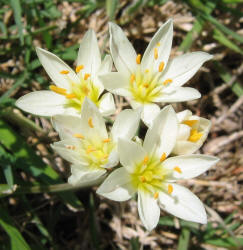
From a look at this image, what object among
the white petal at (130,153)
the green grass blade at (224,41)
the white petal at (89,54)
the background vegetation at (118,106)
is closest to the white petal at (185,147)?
the white petal at (130,153)

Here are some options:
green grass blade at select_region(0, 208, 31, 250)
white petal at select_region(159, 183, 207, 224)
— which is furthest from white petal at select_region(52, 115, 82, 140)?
green grass blade at select_region(0, 208, 31, 250)

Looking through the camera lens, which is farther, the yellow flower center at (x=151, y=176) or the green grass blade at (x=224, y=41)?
the green grass blade at (x=224, y=41)

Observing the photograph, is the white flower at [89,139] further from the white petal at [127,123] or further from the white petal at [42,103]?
the white petal at [42,103]

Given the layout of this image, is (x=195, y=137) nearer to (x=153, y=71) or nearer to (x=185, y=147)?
(x=185, y=147)

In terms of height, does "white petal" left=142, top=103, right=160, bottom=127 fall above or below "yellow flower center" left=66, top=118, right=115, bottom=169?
above

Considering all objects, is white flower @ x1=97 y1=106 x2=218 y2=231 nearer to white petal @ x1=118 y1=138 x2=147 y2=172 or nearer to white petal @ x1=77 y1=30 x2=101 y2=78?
white petal @ x1=118 y1=138 x2=147 y2=172

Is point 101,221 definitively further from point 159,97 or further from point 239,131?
point 239,131
